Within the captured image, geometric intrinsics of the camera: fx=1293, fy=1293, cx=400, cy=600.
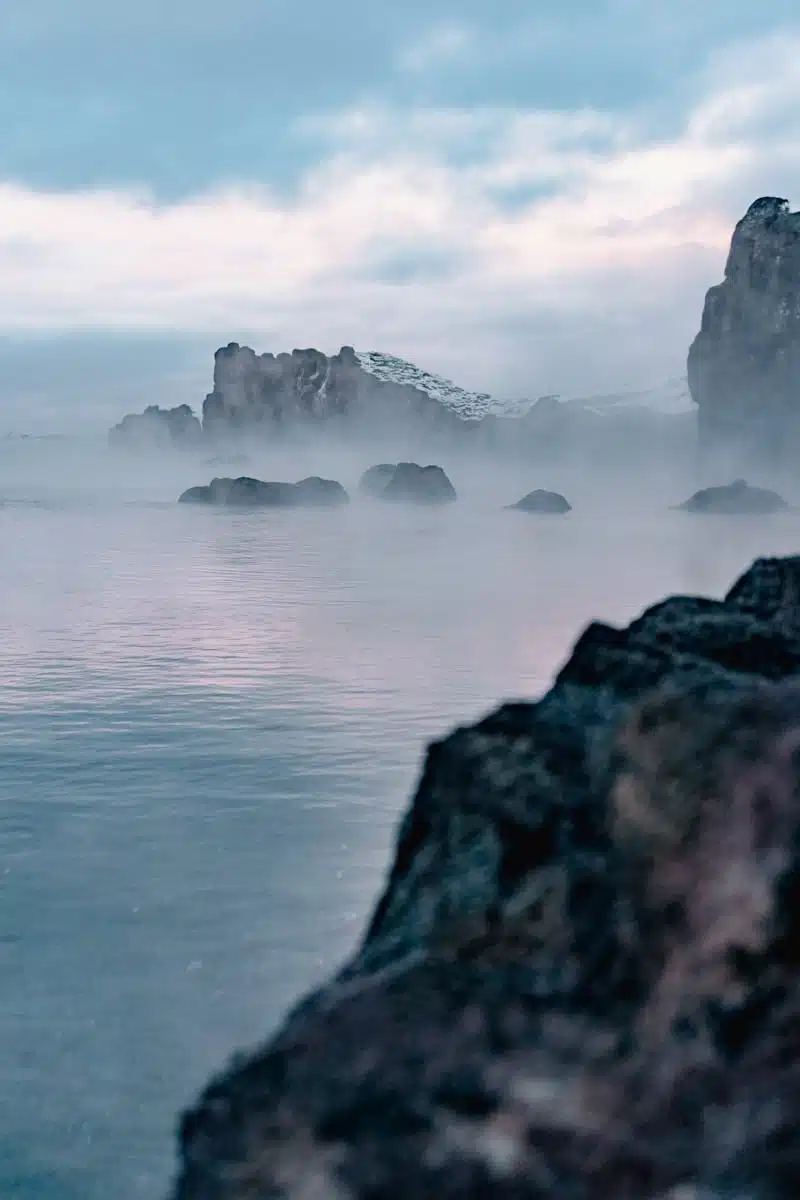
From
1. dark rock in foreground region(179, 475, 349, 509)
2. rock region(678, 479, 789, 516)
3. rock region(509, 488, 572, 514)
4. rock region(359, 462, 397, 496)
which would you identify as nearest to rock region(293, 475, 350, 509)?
dark rock in foreground region(179, 475, 349, 509)

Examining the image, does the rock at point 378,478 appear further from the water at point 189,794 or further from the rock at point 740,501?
the water at point 189,794

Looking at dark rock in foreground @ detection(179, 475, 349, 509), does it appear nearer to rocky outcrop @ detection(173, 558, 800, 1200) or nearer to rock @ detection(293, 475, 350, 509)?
rock @ detection(293, 475, 350, 509)

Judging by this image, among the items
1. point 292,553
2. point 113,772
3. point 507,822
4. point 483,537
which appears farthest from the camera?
point 483,537

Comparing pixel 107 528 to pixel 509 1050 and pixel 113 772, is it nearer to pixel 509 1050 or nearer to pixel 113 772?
pixel 113 772

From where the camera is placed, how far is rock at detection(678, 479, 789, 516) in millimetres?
117000

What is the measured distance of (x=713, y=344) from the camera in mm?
174625

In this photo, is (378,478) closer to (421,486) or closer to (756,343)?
(421,486)

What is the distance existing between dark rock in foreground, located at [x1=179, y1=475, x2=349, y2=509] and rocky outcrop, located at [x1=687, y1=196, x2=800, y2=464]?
6161 cm

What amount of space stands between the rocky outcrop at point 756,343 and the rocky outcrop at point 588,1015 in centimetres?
16826

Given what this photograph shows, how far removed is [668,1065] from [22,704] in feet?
70.8

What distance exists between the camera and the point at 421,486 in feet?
477

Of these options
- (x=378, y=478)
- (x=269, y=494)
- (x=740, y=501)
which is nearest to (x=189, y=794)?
(x=740, y=501)

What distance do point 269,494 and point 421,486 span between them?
62.0ft

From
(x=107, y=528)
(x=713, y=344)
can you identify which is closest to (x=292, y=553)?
(x=107, y=528)
